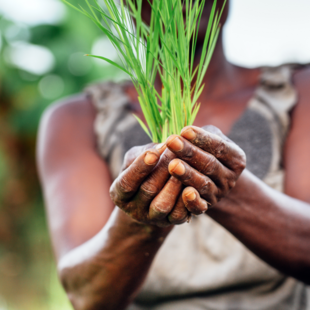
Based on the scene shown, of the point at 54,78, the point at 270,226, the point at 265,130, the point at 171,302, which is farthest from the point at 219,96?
the point at 54,78

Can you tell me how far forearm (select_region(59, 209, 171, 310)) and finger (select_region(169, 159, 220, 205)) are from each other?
0.15 metres

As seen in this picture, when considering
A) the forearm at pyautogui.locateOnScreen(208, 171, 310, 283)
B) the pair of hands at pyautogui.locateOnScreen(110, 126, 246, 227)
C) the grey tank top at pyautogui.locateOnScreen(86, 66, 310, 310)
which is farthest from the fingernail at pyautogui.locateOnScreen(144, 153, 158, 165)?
the grey tank top at pyautogui.locateOnScreen(86, 66, 310, 310)

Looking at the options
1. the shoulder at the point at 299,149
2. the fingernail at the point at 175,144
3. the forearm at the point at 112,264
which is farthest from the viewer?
the shoulder at the point at 299,149

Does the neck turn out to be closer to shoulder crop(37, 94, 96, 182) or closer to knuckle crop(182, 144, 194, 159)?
shoulder crop(37, 94, 96, 182)

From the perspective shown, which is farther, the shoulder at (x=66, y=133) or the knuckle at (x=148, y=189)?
the shoulder at (x=66, y=133)

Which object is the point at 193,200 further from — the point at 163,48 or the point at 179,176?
the point at 163,48

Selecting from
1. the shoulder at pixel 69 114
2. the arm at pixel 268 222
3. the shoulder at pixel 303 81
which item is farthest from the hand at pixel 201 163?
the shoulder at pixel 69 114

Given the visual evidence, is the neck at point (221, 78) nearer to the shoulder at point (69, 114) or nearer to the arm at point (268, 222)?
the shoulder at point (69, 114)

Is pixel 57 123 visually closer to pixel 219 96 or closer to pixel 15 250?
pixel 219 96

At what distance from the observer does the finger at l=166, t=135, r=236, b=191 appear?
44 cm

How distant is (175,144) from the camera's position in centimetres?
43

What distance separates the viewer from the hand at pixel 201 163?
1.45ft

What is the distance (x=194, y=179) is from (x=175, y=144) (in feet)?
0.19

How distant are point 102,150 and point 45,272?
2.79m
